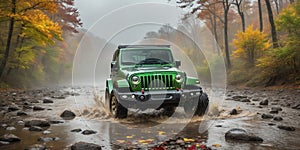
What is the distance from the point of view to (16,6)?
54.3ft

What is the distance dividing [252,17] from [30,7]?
51.7 m

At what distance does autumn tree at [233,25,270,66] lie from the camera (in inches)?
967

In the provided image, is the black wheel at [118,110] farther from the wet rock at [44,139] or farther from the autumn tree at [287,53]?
the autumn tree at [287,53]

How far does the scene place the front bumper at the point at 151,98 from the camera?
649 centimetres

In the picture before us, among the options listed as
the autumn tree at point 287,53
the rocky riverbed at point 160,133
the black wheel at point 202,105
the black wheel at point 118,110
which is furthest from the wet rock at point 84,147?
the autumn tree at point 287,53

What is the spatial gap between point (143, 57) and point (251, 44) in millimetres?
19863

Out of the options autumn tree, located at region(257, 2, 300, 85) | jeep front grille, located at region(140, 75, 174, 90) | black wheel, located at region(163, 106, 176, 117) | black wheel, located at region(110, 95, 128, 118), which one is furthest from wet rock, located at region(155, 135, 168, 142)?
autumn tree, located at region(257, 2, 300, 85)

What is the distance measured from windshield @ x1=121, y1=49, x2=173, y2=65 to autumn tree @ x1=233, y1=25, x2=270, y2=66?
18.8m

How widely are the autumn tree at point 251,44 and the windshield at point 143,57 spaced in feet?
61.8

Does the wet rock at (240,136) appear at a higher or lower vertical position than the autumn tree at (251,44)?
lower

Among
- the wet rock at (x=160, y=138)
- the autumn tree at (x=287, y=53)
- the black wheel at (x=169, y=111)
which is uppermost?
the autumn tree at (x=287, y=53)

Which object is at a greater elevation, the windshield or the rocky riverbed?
the windshield

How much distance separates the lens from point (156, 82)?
22.0 ft

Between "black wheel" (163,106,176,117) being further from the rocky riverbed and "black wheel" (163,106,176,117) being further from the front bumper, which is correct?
the front bumper
